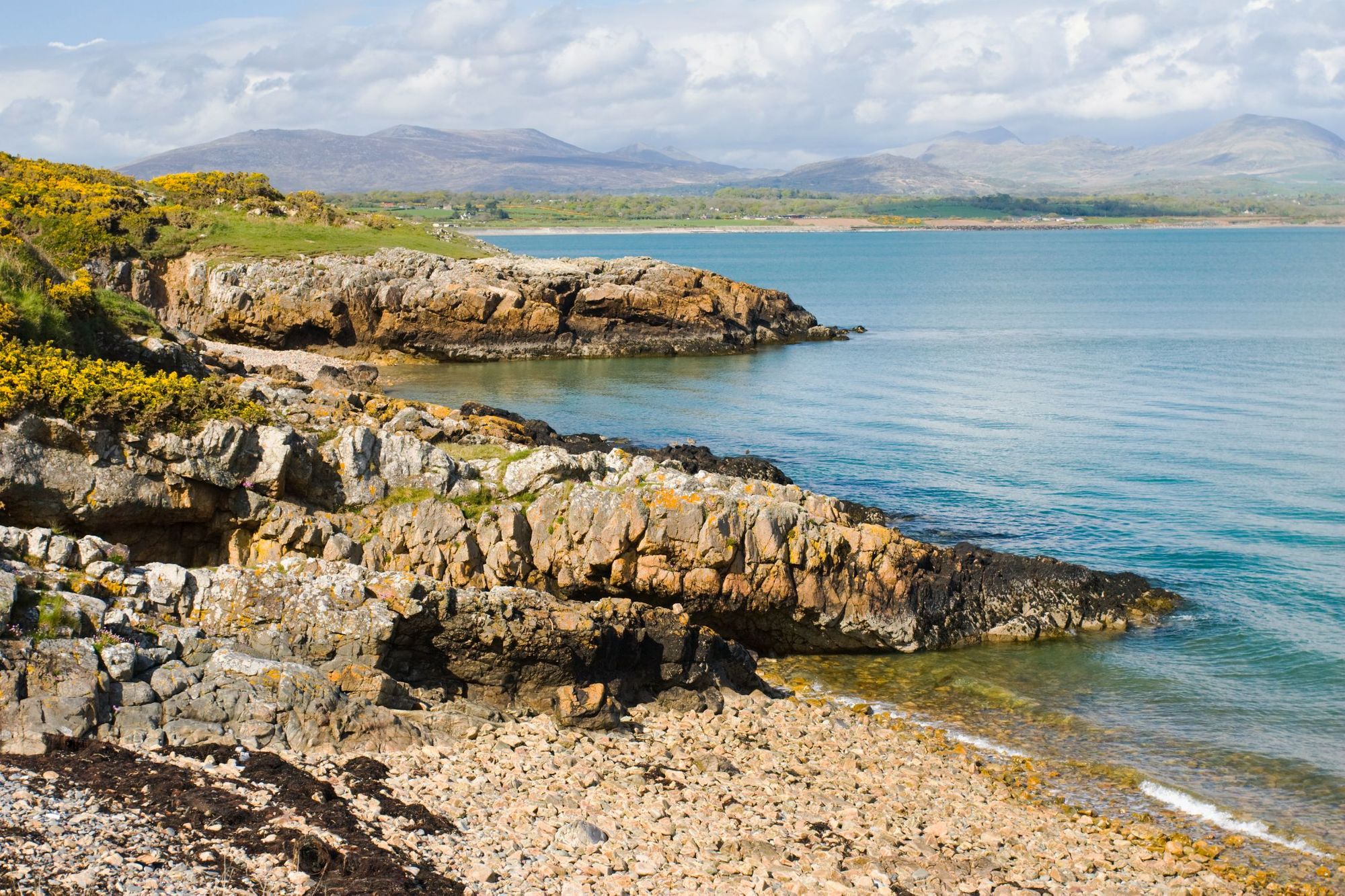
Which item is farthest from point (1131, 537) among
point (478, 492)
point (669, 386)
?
point (669, 386)

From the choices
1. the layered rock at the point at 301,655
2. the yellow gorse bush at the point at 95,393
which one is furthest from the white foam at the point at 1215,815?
the yellow gorse bush at the point at 95,393

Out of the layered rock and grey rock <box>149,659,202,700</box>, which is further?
grey rock <box>149,659,202,700</box>

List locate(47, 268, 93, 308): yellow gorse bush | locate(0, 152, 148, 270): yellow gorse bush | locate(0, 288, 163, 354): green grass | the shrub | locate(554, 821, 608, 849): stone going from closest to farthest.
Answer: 1. locate(554, 821, 608, 849): stone
2. locate(0, 288, 163, 354): green grass
3. locate(47, 268, 93, 308): yellow gorse bush
4. locate(0, 152, 148, 270): yellow gorse bush
5. the shrub

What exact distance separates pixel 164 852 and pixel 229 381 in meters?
16.6

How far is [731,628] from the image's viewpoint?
66.8 feet

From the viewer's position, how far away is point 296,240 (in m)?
61.7

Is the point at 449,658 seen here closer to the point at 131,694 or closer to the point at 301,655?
the point at 301,655

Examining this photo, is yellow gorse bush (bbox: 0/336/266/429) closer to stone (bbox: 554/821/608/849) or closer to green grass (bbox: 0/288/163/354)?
green grass (bbox: 0/288/163/354)

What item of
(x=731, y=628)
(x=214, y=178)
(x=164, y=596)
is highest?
(x=214, y=178)

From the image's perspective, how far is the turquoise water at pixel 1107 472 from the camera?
17.4m

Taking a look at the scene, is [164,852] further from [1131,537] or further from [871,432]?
[871,432]

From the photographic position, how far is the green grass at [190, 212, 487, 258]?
58.8 metres

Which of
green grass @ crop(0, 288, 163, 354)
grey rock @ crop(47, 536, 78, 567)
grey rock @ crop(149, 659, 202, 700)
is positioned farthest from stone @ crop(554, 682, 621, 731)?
green grass @ crop(0, 288, 163, 354)

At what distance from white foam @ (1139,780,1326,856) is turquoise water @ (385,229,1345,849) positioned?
277 millimetres
